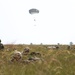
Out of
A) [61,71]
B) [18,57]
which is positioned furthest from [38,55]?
[61,71]

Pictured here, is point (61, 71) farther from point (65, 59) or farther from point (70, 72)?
point (65, 59)

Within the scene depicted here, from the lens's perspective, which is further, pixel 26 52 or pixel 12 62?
pixel 26 52

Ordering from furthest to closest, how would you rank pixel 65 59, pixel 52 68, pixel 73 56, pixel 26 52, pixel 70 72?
pixel 26 52, pixel 73 56, pixel 65 59, pixel 52 68, pixel 70 72

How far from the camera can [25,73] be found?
9.57 meters

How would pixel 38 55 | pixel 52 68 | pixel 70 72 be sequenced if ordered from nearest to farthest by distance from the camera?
pixel 70 72, pixel 52 68, pixel 38 55

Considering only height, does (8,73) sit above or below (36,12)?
below

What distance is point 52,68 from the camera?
10094 millimetres

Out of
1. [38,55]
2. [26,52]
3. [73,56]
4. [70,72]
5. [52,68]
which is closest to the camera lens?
[70,72]

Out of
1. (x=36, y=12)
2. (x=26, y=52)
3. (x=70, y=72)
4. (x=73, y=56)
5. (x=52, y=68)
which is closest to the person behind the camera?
(x=70, y=72)

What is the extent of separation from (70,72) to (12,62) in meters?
4.25

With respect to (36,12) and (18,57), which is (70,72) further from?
(36,12)

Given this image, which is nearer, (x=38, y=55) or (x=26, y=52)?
(x=38, y=55)

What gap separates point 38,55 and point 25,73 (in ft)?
17.7

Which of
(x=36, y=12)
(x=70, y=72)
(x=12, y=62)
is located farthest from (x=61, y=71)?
(x=36, y=12)
